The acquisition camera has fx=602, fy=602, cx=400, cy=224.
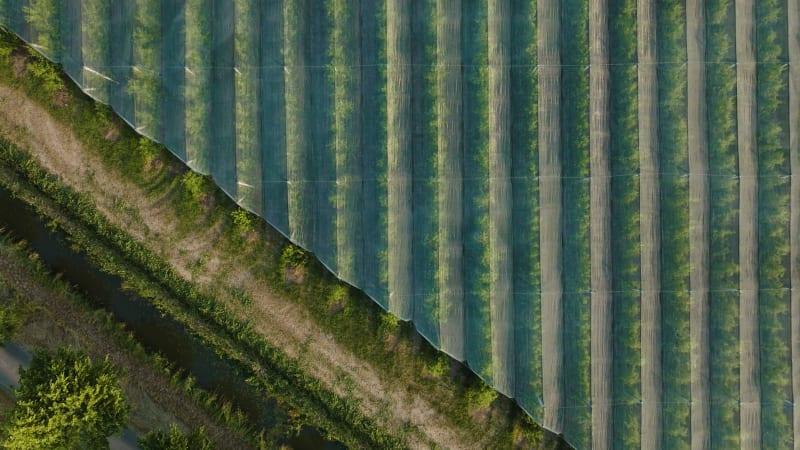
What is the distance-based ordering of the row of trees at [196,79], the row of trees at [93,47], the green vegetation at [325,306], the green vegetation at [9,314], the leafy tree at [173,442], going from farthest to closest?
the green vegetation at [325,306] → the row of trees at [196,79] → the row of trees at [93,47] → the green vegetation at [9,314] → the leafy tree at [173,442]

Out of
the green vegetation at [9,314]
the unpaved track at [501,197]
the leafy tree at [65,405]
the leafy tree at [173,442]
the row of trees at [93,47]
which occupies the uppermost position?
the row of trees at [93,47]

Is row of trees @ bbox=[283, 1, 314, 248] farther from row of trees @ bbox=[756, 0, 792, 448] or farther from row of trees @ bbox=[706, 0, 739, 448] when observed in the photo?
row of trees @ bbox=[756, 0, 792, 448]

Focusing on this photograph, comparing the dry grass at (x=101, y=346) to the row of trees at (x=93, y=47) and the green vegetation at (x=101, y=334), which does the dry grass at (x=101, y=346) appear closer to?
the green vegetation at (x=101, y=334)

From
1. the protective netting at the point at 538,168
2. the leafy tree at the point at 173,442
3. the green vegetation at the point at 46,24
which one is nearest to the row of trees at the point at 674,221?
the protective netting at the point at 538,168

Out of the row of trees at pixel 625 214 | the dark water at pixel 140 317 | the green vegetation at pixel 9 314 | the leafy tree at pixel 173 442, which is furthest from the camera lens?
the dark water at pixel 140 317

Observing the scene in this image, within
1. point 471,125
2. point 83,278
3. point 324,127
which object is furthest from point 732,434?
point 83,278

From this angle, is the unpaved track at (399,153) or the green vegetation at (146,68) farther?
the unpaved track at (399,153)

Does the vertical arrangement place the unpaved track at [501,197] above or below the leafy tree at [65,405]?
above
